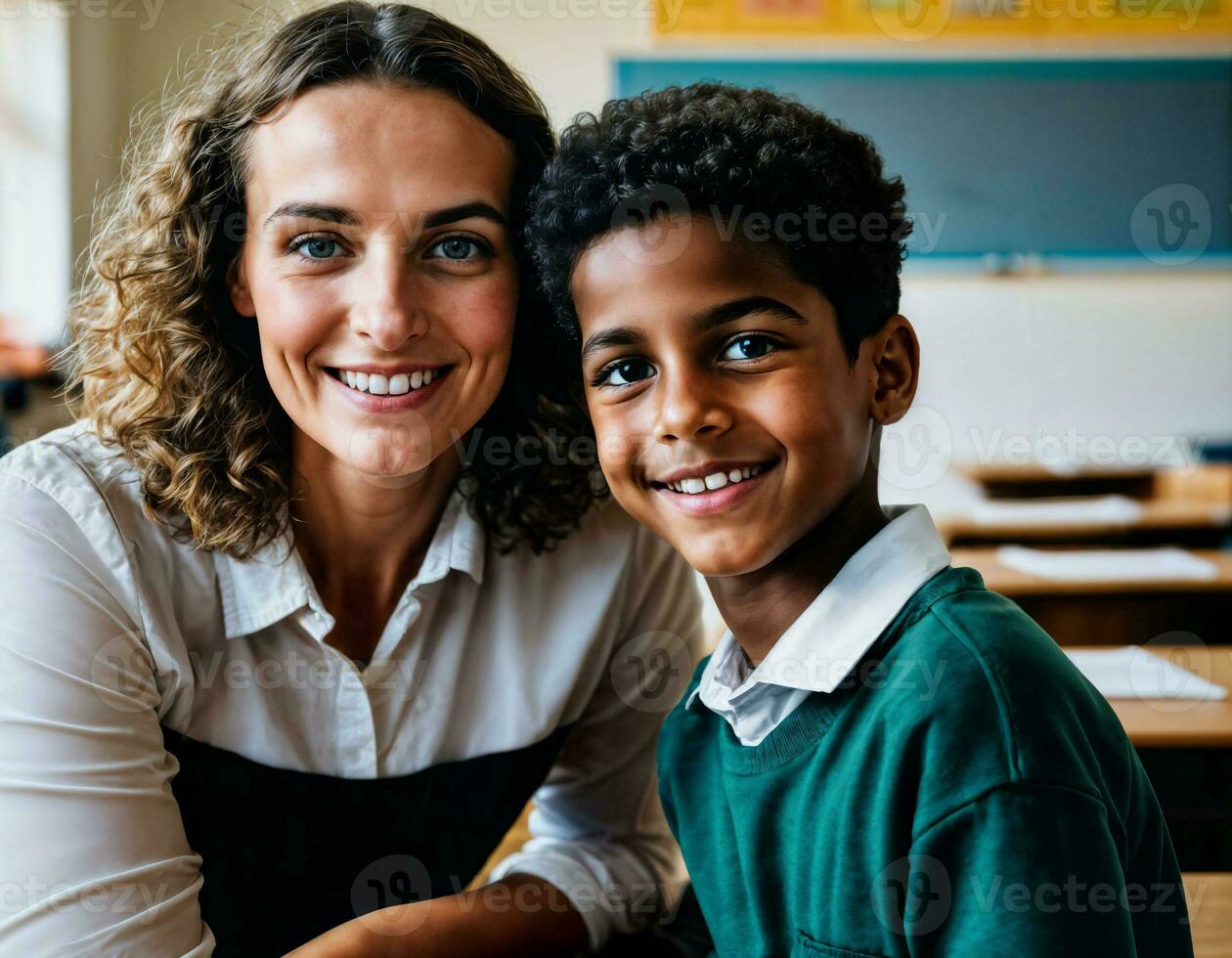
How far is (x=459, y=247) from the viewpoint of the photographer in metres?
1.19

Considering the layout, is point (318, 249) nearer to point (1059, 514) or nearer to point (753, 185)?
point (753, 185)

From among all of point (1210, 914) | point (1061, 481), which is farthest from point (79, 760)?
point (1061, 481)

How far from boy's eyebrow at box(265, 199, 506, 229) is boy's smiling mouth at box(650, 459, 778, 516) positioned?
1.20ft

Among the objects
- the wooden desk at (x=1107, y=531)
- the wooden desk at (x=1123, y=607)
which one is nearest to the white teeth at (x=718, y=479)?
the wooden desk at (x=1123, y=607)

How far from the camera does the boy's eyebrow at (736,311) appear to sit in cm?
97

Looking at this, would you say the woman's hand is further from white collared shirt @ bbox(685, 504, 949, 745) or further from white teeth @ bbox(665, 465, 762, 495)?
white teeth @ bbox(665, 465, 762, 495)

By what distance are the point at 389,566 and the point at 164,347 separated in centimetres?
36

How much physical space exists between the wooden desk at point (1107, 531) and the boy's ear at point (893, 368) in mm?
2385

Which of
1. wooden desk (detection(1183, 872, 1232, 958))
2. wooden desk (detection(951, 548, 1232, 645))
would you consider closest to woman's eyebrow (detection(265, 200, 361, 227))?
wooden desk (detection(1183, 872, 1232, 958))

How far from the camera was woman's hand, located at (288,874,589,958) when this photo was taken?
1133 mm

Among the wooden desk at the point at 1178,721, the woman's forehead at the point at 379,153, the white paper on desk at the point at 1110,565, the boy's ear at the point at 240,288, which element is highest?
the woman's forehead at the point at 379,153

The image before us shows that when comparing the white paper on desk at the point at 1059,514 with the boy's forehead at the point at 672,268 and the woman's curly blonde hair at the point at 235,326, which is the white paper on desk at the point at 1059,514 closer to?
the woman's curly blonde hair at the point at 235,326

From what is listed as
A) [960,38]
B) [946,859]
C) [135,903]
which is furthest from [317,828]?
[960,38]

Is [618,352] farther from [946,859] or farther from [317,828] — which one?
[317,828]
